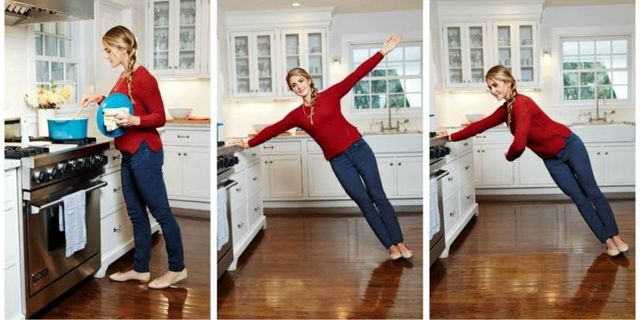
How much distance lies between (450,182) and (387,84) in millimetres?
519

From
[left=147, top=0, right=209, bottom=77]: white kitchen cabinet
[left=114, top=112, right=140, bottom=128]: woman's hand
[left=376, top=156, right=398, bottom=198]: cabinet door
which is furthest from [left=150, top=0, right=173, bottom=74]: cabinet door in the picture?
[left=376, top=156, right=398, bottom=198]: cabinet door

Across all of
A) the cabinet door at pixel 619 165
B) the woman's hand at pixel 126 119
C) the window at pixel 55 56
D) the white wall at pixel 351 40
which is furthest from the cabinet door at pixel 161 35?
the cabinet door at pixel 619 165

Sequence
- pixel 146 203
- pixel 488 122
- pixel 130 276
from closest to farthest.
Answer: pixel 488 122 < pixel 146 203 < pixel 130 276

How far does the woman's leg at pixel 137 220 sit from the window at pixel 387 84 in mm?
1259

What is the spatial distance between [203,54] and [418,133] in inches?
42.3

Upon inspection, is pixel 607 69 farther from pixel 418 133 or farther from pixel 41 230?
pixel 41 230

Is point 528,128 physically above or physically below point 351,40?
below

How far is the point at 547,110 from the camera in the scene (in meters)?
2.88

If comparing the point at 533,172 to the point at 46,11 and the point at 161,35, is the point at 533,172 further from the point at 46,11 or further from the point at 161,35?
the point at 46,11

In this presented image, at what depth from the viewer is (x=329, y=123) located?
10.0ft

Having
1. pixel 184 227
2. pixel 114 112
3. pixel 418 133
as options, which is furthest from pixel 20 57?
pixel 418 133

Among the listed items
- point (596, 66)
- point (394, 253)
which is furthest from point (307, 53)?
point (596, 66)

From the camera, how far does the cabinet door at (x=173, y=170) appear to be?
333 centimetres

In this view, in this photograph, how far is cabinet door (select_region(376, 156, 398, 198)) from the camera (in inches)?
119
